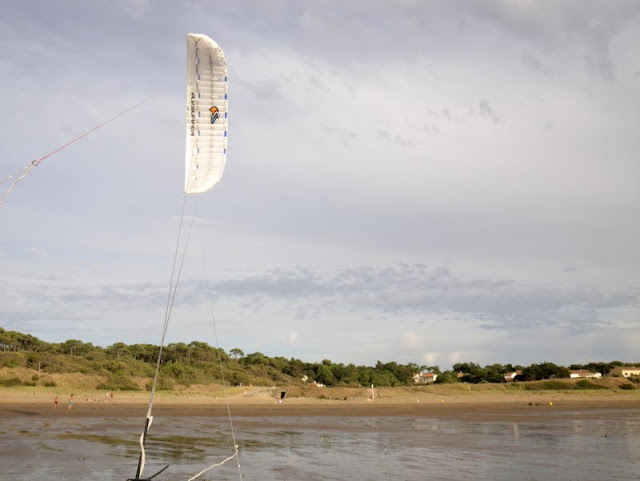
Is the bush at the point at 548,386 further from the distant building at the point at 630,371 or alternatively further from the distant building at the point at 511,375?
the distant building at the point at 630,371

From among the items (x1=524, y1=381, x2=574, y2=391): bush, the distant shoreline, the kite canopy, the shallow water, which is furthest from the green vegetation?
the kite canopy

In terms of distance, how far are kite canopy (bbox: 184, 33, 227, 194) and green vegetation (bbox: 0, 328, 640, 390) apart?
43.1 m

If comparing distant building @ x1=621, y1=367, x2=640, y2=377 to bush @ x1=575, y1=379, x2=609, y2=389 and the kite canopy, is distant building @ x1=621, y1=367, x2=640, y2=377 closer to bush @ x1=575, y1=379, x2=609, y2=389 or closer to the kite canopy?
bush @ x1=575, y1=379, x2=609, y2=389

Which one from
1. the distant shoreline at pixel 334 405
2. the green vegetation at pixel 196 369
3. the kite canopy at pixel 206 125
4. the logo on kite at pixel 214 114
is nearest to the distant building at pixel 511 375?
the green vegetation at pixel 196 369

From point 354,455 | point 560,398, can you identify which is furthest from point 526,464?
point 560,398

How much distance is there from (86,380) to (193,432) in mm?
35086

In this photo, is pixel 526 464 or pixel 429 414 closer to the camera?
pixel 526 464

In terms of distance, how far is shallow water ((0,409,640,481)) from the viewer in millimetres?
15570

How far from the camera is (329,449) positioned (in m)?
20.6

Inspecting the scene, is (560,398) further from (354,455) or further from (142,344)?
(142,344)

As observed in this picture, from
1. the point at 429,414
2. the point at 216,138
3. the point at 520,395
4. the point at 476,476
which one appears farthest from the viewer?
the point at 520,395

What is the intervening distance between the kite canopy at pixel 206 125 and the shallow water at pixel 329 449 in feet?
25.1

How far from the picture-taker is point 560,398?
53281 millimetres

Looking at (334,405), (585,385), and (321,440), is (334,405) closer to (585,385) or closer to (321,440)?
Answer: (321,440)
